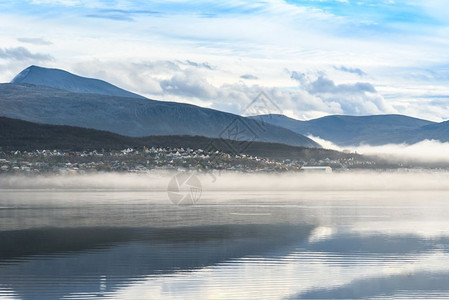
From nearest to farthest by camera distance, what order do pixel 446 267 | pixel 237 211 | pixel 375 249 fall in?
1. pixel 446 267
2. pixel 375 249
3. pixel 237 211

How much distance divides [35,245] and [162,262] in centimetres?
1109

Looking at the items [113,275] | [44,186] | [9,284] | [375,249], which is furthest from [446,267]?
Answer: [44,186]

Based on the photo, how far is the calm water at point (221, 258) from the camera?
32062 mm

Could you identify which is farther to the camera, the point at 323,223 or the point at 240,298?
the point at 323,223

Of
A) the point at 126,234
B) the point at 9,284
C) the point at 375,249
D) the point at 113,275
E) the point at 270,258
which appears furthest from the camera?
the point at 126,234

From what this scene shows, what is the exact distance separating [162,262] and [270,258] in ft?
20.9

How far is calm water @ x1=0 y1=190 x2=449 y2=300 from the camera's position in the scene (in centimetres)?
3206

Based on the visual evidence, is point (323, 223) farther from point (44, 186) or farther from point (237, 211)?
point (44, 186)

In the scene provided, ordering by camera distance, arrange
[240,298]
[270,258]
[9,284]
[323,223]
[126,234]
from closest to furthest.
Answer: [240,298] < [9,284] < [270,258] < [126,234] < [323,223]

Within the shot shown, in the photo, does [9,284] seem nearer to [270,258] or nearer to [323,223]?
[270,258]

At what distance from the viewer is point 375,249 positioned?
148ft

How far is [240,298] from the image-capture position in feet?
99.7

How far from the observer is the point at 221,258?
134ft

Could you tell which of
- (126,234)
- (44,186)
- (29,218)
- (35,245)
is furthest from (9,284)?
(44,186)
